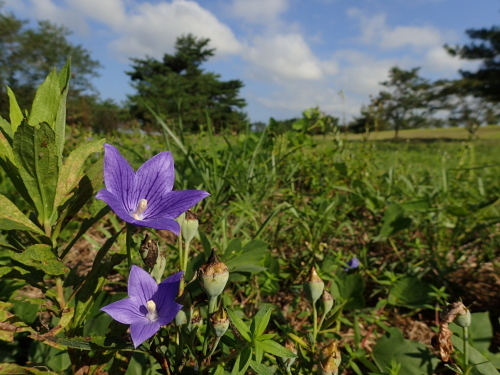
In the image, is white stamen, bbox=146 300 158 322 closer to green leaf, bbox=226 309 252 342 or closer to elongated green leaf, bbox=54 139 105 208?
green leaf, bbox=226 309 252 342

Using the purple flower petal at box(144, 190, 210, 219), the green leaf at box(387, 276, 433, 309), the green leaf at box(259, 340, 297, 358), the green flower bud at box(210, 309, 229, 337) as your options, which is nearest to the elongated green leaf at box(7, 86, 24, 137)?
the purple flower petal at box(144, 190, 210, 219)

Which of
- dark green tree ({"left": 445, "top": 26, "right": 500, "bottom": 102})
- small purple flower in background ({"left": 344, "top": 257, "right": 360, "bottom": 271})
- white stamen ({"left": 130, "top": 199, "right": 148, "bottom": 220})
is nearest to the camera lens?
white stamen ({"left": 130, "top": 199, "right": 148, "bottom": 220})

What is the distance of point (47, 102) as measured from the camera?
2.98 ft

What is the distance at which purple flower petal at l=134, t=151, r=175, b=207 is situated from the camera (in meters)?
0.94

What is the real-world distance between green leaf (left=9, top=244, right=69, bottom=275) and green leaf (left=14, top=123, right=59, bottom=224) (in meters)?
0.11

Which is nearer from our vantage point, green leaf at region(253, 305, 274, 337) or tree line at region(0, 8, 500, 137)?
green leaf at region(253, 305, 274, 337)

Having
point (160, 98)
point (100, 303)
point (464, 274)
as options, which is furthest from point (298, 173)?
point (160, 98)

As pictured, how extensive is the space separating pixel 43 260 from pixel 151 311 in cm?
31

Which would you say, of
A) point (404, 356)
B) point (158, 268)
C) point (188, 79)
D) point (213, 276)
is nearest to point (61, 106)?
point (158, 268)

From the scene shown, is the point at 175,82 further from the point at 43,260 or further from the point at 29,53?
the point at 43,260

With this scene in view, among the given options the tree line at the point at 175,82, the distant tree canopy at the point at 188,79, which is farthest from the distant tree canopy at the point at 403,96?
the distant tree canopy at the point at 188,79

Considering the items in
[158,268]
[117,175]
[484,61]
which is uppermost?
[484,61]

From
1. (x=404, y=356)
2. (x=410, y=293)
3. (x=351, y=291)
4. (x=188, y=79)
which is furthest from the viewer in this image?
(x=188, y=79)

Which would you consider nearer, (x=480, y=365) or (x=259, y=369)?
(x=259, y=369)
